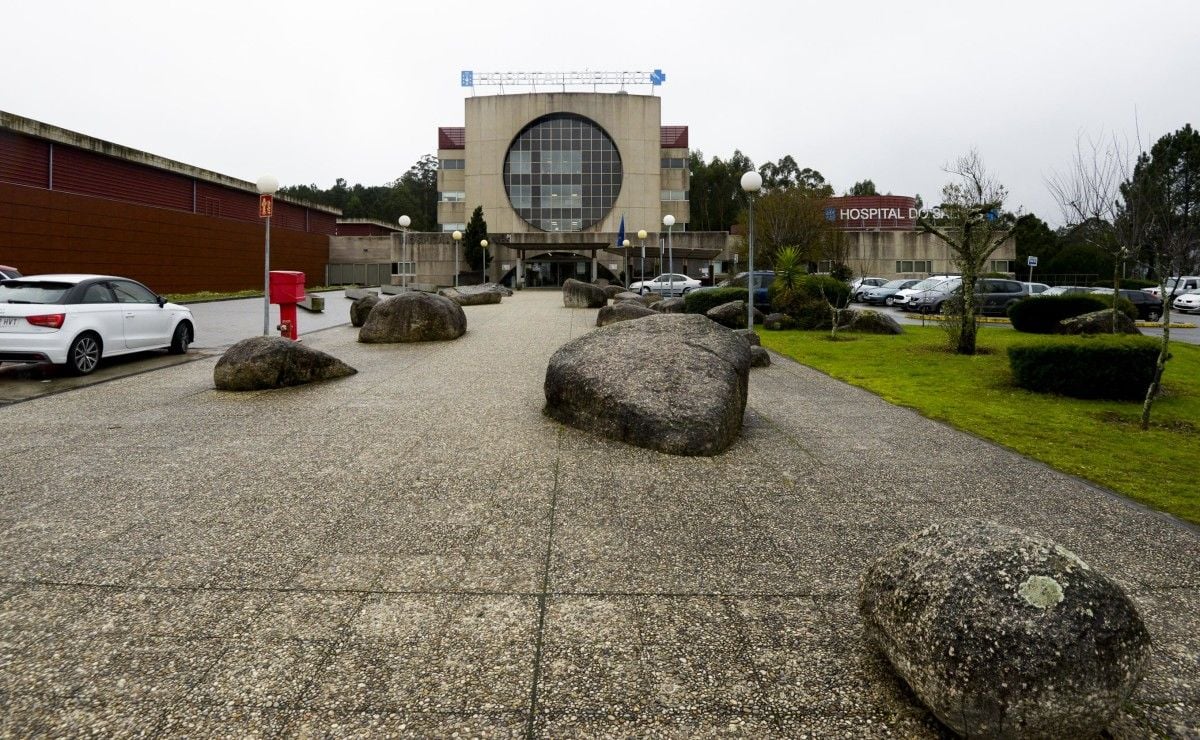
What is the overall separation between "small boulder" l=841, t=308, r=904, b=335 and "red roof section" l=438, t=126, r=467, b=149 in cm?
6097

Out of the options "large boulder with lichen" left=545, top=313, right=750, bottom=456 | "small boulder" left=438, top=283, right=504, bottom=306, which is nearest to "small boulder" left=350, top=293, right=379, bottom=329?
"small boulder" left=438, top=283, right=504, bottom=306

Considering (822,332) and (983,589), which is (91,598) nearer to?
(983,589)

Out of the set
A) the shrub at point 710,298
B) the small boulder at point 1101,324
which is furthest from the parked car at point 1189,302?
the shrub at point 710,298

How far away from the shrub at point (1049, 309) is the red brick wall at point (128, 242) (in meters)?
33.0

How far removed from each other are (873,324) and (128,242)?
29.7 m

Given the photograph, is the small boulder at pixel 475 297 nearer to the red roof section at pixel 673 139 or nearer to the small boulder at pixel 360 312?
the small boulder at pixel 360 312

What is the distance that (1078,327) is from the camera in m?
16.9

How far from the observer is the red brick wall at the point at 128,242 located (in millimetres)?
25562

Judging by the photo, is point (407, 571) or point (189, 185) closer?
point (407, 571)

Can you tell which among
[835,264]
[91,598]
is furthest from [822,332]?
[835,264]

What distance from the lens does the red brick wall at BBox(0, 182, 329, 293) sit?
83.9 ft

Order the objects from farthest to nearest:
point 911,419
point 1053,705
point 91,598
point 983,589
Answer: point 911,419, point 91,598, point 983,589, point 1053,705

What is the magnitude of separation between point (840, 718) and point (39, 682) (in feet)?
10.4

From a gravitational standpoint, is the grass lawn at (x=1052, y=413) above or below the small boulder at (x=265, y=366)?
below
